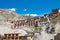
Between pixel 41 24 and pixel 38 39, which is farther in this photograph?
pixel 41 24

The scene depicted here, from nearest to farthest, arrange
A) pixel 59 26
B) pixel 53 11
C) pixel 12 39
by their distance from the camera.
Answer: pixel 12 39 → pixel 59 26 → pixel 53 11

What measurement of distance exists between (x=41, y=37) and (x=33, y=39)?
2945 mm

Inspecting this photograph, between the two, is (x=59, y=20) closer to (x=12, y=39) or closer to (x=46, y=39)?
(x=46, y=39)

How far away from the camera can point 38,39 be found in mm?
48031

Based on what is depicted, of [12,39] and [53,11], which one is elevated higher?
[53,11]

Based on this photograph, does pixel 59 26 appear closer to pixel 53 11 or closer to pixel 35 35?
pixel 35 35

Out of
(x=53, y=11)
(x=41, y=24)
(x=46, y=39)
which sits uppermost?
(x=53, y=11)

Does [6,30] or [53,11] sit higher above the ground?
[53,11]

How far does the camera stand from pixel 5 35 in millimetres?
44906

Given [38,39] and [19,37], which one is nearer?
[19,37]

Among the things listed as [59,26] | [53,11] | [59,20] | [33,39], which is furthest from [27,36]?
[53,11]

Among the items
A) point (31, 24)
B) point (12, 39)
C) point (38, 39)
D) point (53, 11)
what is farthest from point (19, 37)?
point (53, 11)

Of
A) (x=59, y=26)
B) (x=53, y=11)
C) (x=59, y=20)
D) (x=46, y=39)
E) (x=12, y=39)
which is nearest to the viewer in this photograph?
(x=12, y=39)

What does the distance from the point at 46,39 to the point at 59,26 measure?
10.6 m
